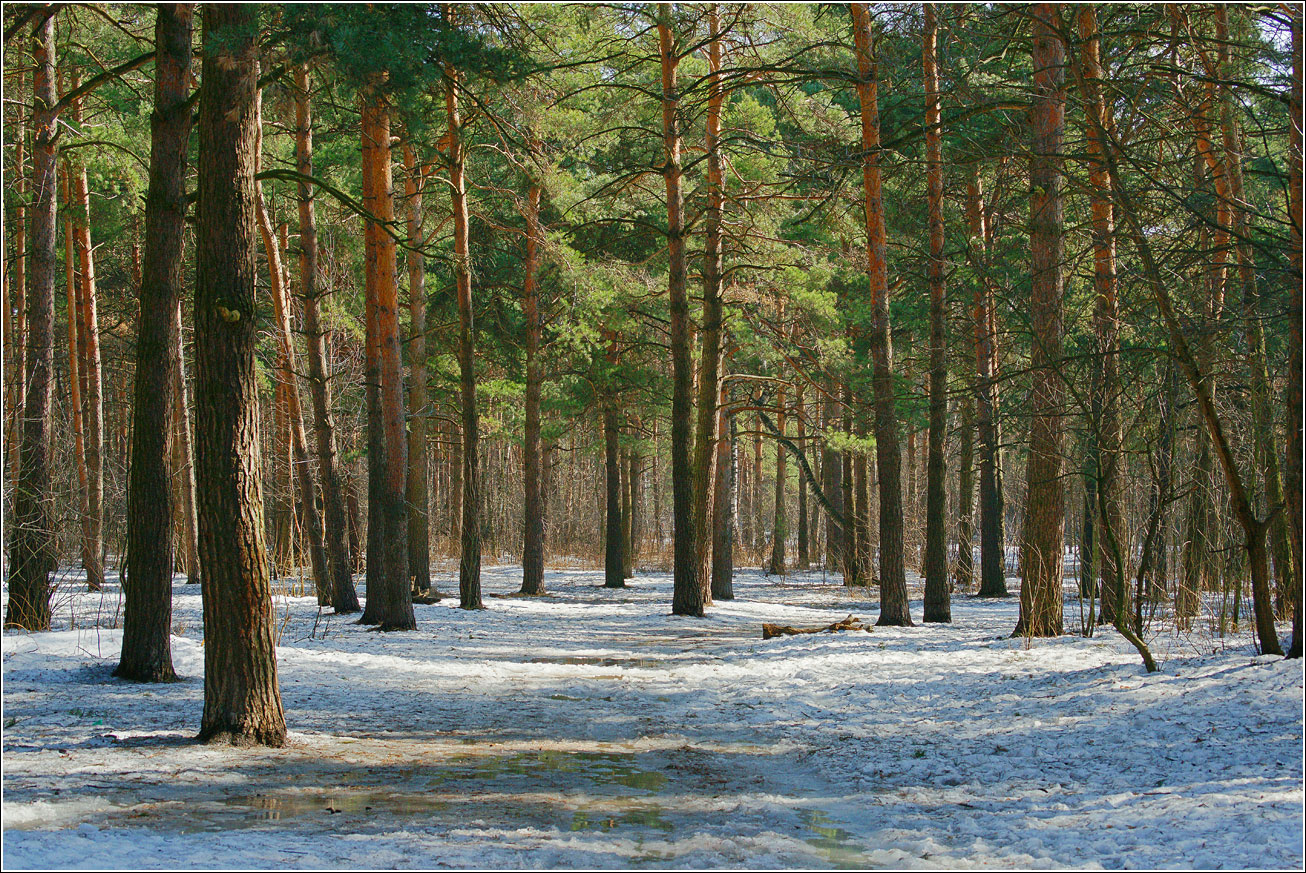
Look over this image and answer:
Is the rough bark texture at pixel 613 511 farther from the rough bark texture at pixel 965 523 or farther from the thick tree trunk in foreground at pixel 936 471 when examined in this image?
the thick tree trunk in foreground at pixel 936 471

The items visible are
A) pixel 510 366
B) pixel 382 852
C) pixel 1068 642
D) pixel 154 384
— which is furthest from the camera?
pixel 510 366

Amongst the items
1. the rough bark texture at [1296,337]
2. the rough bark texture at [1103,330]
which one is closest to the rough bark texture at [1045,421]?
the rough bark texture at [1103,330]

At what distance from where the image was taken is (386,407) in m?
13.6

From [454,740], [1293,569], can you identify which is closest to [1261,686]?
[1293,569]

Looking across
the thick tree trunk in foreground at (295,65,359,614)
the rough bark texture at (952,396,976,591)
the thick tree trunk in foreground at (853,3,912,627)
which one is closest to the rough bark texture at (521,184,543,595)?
the thick tree trunk in foreground at (295,65,359,614)

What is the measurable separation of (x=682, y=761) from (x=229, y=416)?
12.4 feet

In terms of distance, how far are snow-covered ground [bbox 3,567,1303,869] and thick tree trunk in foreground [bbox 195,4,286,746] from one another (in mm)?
405

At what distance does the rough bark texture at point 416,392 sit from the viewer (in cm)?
1551

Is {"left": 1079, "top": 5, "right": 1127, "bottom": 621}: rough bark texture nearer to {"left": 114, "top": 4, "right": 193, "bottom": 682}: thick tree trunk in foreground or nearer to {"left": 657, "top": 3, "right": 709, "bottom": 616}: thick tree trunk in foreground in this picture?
{"left": 657, "top": 3, "right": 709, "bottom": 616}: thick tree trunk in foreground

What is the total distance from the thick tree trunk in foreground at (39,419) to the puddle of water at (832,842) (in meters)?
8.46

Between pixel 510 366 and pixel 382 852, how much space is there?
21.0 m

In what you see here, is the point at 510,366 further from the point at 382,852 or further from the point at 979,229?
the point at 382,852

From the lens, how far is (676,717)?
815 cm

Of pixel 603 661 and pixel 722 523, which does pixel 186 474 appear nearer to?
pixel 722 523
